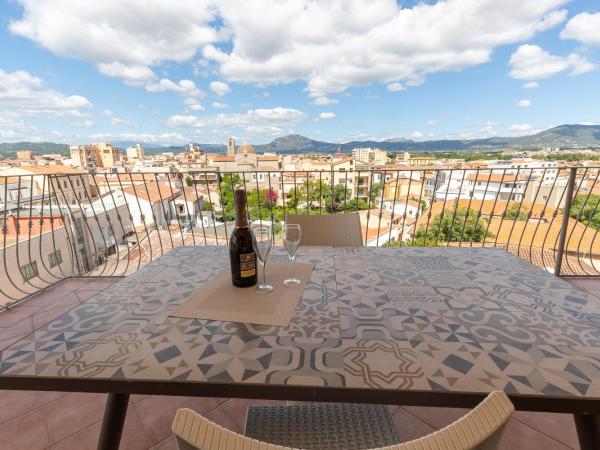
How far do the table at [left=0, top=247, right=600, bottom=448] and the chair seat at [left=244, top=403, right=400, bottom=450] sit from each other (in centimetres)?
34

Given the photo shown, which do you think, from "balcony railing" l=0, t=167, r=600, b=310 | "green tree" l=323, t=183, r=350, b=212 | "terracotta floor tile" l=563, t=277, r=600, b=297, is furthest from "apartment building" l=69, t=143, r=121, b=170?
"terracotta floor tile" l=563, t=277, r=600, b=297

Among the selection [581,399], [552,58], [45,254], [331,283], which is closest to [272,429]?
[331,283]

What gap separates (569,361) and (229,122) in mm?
47673

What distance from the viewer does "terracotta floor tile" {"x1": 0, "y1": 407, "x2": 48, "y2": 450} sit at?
1.34 meters

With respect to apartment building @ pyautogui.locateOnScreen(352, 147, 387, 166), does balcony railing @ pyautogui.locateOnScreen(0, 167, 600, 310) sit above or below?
above

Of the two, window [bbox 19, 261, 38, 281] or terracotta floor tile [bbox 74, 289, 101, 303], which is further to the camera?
terracotta floor tile [bbox 74, 289, 101, 303]

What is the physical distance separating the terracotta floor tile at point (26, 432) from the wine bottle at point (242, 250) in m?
1.35

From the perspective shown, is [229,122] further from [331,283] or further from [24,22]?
[331,283]

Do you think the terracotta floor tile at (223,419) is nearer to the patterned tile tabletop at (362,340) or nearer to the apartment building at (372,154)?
the patterned tile tabletop at (362,340)

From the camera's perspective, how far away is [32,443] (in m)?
1.35

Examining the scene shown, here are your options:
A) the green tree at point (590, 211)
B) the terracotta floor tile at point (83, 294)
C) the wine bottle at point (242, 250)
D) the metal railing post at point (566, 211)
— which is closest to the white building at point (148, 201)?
the terracotta floor tile at point (83, 294)

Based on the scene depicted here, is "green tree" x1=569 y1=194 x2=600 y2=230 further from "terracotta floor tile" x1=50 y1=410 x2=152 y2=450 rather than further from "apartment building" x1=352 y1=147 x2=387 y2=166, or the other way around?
"apartment building" x1=352 y1=147 x2=387 y2=166

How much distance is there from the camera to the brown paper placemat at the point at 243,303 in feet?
2.74

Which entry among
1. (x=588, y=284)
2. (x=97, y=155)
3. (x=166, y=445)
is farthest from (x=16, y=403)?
(x=97, y=155)
